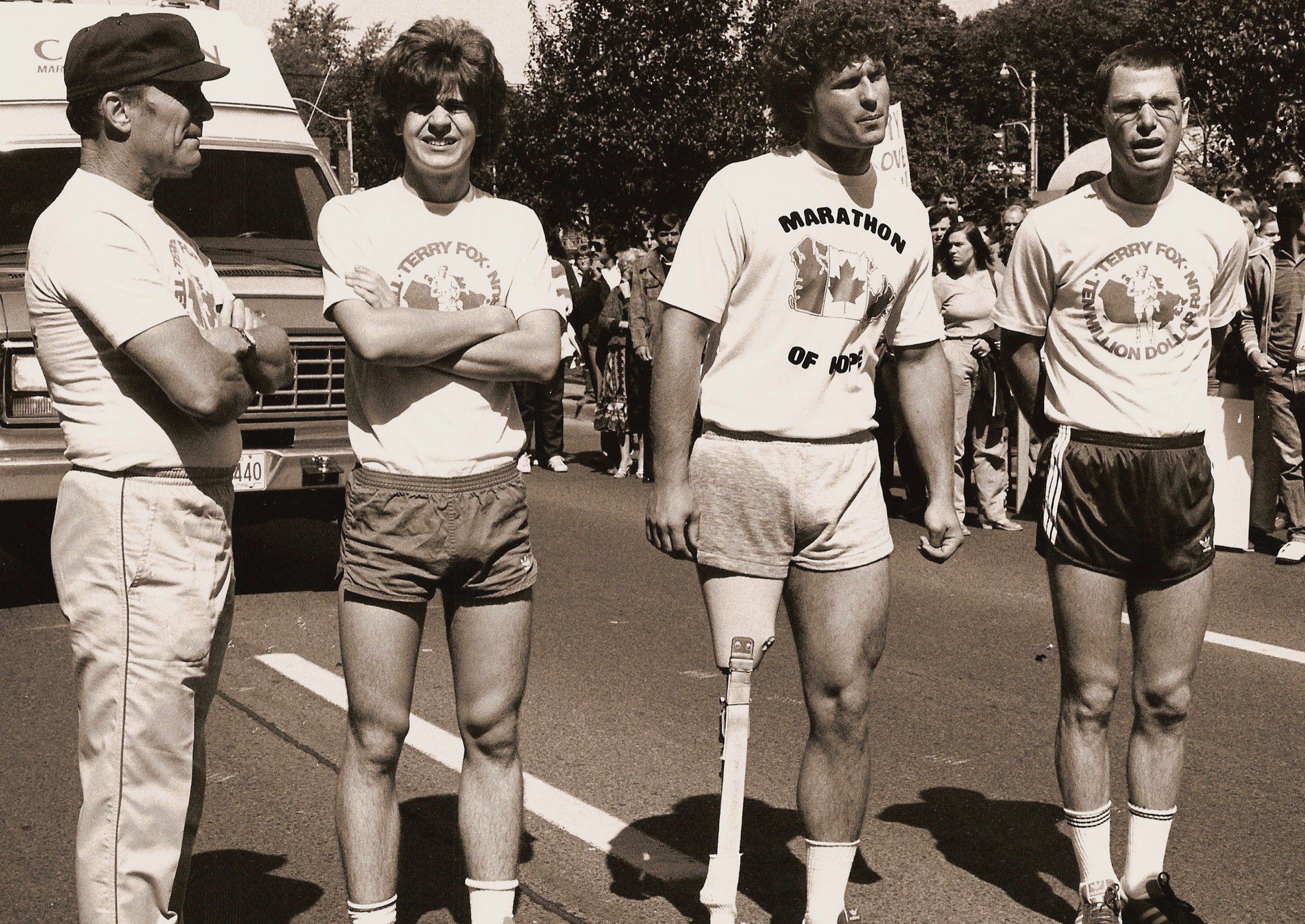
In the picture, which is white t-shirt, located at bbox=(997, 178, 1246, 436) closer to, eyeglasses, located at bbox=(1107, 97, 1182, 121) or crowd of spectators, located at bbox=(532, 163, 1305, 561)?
eyeglasses, located at bbox=(1107, 97, 1182, 121)

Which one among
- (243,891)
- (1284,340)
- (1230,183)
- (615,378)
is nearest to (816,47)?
(243,891)

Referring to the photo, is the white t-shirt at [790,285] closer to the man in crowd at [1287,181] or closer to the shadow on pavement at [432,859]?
the shadow on pavement at [432,859]

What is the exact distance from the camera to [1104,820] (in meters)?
→ 4.17

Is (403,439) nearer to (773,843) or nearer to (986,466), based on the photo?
(773,843)

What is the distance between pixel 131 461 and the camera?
3229 millimetres

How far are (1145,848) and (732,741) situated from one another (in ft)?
4.16

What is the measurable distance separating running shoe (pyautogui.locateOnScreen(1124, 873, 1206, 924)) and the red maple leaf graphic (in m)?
1.66

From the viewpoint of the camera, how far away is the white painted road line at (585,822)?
4.60 meters

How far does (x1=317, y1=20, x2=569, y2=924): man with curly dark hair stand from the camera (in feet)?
12.0

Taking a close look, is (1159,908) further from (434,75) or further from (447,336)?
(434,75)

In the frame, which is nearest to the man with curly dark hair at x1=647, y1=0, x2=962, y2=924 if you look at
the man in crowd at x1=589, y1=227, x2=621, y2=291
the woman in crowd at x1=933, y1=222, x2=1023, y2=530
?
the woman in crowd at x1=933, y1=222, x2=1023, y2=530

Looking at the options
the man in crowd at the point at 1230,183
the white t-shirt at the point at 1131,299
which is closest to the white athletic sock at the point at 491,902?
the white t-shirt at the point at 1131,299

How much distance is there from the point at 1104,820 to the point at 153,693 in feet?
7.73

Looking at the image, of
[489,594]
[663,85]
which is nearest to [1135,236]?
[489,594]
